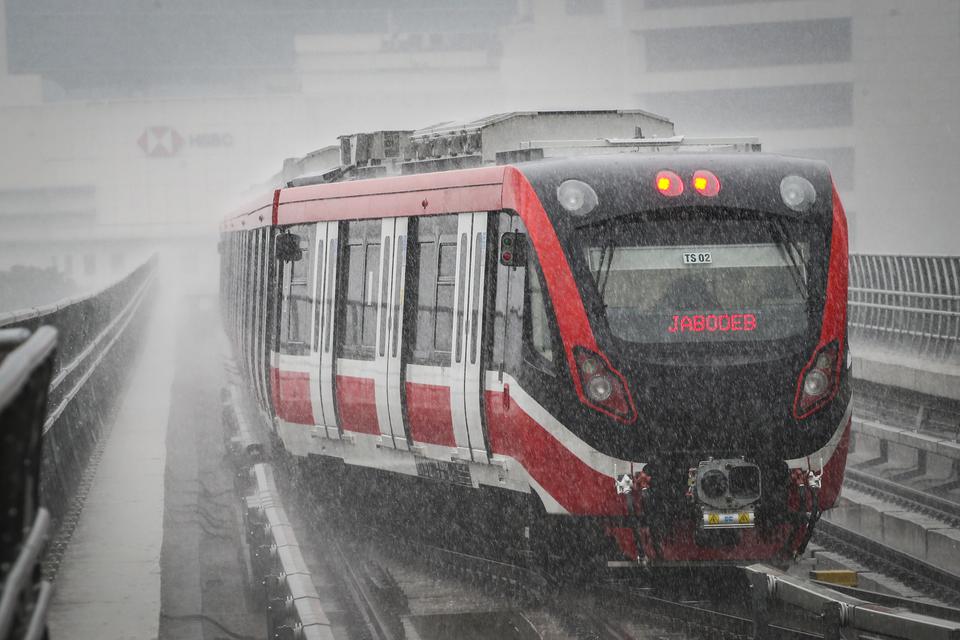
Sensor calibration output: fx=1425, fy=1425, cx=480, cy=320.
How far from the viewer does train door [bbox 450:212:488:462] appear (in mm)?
9188

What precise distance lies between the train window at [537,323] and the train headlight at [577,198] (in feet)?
1.17

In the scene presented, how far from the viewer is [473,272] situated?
9.30 metres

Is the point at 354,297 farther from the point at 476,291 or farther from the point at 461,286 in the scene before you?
the point at 476,291

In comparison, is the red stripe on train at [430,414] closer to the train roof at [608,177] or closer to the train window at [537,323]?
the train window at [537,323]

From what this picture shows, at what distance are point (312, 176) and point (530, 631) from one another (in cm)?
565

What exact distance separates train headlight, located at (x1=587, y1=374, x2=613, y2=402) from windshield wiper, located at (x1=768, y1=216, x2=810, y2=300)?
1.40 metres

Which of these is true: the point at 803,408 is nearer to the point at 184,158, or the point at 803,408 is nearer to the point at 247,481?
the point at 247,481

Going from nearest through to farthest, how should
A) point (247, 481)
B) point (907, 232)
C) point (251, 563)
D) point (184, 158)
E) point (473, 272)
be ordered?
point (473, 272)
point (251, 563)
point (247, 481)
point (907, 232)
point (184, 158)

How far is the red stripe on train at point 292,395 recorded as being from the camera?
465 inches

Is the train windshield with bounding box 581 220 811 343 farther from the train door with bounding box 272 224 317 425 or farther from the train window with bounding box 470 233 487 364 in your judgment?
the train door with bounding box 272 224 317 425

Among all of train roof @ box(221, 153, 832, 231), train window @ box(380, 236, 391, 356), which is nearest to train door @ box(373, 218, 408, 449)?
train window @ box(380, 236, 391, 356)

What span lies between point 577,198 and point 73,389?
6.19m

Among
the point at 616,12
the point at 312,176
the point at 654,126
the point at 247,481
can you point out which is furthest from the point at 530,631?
the point at 616,12

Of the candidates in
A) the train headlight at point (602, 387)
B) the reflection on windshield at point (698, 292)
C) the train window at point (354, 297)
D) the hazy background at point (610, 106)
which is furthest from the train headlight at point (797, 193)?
the hazy background at point (610, 106)
